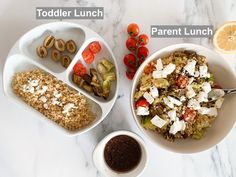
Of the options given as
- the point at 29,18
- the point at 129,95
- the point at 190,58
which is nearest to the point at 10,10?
the point at 29,18

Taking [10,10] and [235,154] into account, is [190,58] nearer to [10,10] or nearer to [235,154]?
[235,154]

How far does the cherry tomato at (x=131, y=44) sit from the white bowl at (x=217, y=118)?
0.12 m

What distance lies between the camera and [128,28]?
1.62 metres

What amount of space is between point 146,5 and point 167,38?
0.50 feet

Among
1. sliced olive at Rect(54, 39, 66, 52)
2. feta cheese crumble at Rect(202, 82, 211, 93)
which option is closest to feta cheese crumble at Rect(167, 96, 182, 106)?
feta cheese crumble at Rect(202, 82, 211, 93)

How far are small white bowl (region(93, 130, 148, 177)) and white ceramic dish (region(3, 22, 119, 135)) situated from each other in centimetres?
8

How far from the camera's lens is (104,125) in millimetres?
1644

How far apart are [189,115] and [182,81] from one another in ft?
0.42

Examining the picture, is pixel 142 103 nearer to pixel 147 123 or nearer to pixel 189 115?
pixel 147 123

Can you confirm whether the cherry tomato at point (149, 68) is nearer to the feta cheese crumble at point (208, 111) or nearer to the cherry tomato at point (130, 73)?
the cherry tomato at point (130, 73)

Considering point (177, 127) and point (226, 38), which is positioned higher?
point (226, 38)

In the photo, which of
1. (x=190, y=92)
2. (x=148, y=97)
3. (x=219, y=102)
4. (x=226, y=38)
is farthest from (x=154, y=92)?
(x=226, y=38)

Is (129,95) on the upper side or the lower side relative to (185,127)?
upper

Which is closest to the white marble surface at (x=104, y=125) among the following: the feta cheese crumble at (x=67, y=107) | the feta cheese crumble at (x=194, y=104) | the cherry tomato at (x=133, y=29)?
the cherry tomato at (x=133, y=29)
